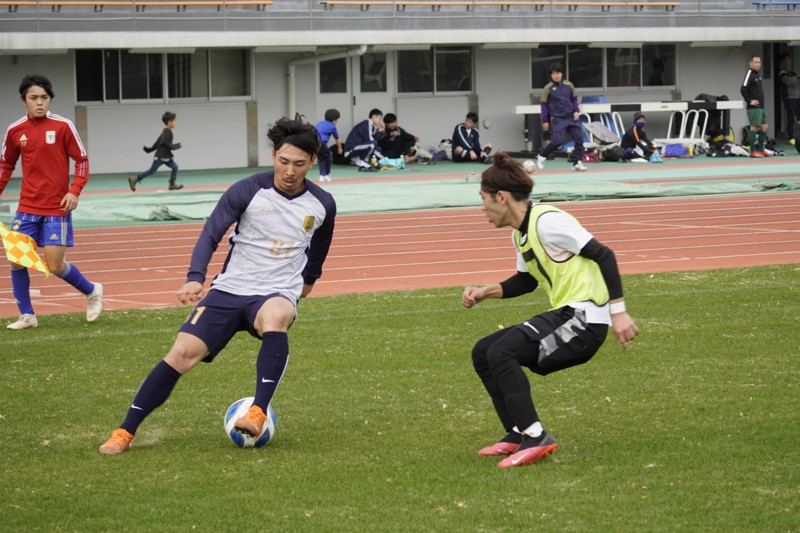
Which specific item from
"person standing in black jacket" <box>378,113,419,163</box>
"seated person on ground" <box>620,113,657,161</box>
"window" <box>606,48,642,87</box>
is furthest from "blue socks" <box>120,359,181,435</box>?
"window" <box>606,48,642,87</box>

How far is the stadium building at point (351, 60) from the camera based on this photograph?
28047 millimetres

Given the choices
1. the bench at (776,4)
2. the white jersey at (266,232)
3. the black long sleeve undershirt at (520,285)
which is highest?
the bench at (776,4)

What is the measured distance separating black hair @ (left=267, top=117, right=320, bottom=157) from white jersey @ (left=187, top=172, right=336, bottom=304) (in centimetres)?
26

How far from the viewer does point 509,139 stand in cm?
3281

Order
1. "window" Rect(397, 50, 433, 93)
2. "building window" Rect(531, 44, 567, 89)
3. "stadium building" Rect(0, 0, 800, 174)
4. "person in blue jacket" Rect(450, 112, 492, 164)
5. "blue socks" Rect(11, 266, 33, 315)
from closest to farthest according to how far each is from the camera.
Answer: "blue socks" Rect(11, 266, 33, 315)
"stadium building" Rect(0, 0, 800, 174)
"person in blue jacket" Rect(450, 112, 492, 164)
"window" Rect(397, 50, 433, 93)
"building window" Rect(531, 44, 567, 89)

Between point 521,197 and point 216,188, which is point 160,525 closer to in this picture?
point 521,197

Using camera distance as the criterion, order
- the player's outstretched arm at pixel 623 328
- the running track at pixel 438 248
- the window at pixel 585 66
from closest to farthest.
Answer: the player's outstretched arm at pixel 623 328
the running track at pixel 438 248
the window at pixel 585 66

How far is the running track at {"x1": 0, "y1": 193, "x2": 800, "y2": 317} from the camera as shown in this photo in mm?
12227

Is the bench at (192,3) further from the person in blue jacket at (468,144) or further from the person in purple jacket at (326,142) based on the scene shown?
the person in blue jacket at (468,144)

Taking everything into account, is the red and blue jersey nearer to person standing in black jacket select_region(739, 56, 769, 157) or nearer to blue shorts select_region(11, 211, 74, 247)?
blue shorts select_region(11, 211, 74, 247)

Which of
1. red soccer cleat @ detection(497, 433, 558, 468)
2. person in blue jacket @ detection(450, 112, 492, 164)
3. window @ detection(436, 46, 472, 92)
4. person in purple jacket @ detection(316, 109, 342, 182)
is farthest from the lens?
window @ detection(436, 46, 472, 92)

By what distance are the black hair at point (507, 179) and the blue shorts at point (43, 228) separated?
16.4ft

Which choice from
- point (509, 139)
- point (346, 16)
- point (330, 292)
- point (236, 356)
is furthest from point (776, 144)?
point (236, 356)

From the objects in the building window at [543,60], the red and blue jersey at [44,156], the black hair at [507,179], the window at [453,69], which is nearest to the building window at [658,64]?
the building window at [543,60]
